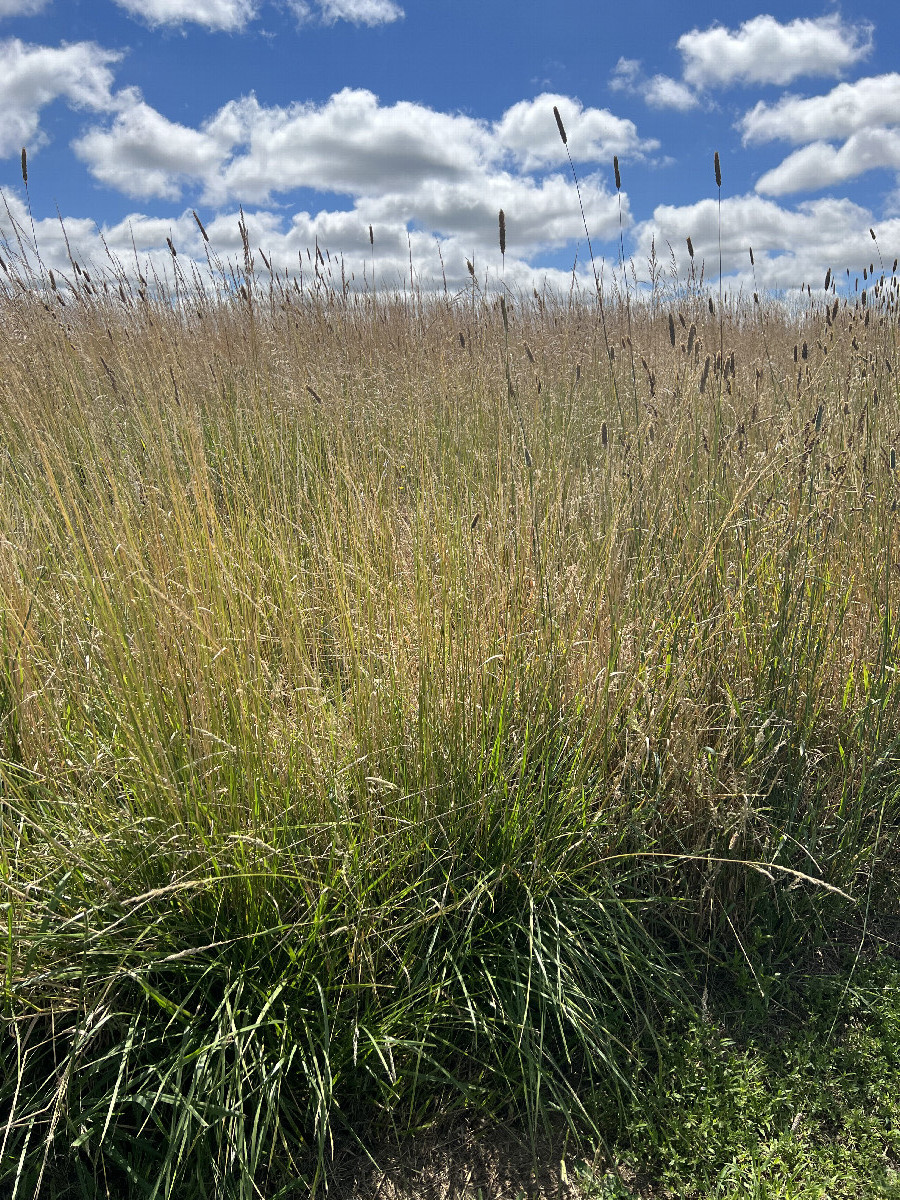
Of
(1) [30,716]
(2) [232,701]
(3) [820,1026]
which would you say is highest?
(2) [232,701]

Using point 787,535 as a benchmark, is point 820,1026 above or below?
below

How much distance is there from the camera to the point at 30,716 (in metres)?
2.08

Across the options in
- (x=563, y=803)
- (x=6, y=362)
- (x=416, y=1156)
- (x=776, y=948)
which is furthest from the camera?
(x=6, y=362)

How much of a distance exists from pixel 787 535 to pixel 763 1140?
1.51 m

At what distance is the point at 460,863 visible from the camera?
1762 millimetres

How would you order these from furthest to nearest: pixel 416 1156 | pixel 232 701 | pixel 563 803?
pixel 563 803, pixel 232 701, pixel 416 1156

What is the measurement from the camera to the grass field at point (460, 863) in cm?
152

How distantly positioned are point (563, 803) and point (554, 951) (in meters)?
0.34

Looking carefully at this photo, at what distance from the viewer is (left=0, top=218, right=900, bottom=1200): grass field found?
4.97 feet

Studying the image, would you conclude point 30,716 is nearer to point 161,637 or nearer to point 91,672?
point 91,672

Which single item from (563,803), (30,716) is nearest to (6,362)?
(30,716)

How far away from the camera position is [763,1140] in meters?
1.59

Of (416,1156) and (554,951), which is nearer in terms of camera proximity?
(416,1156)

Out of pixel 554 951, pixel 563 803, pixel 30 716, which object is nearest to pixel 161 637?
pixel 30 716
